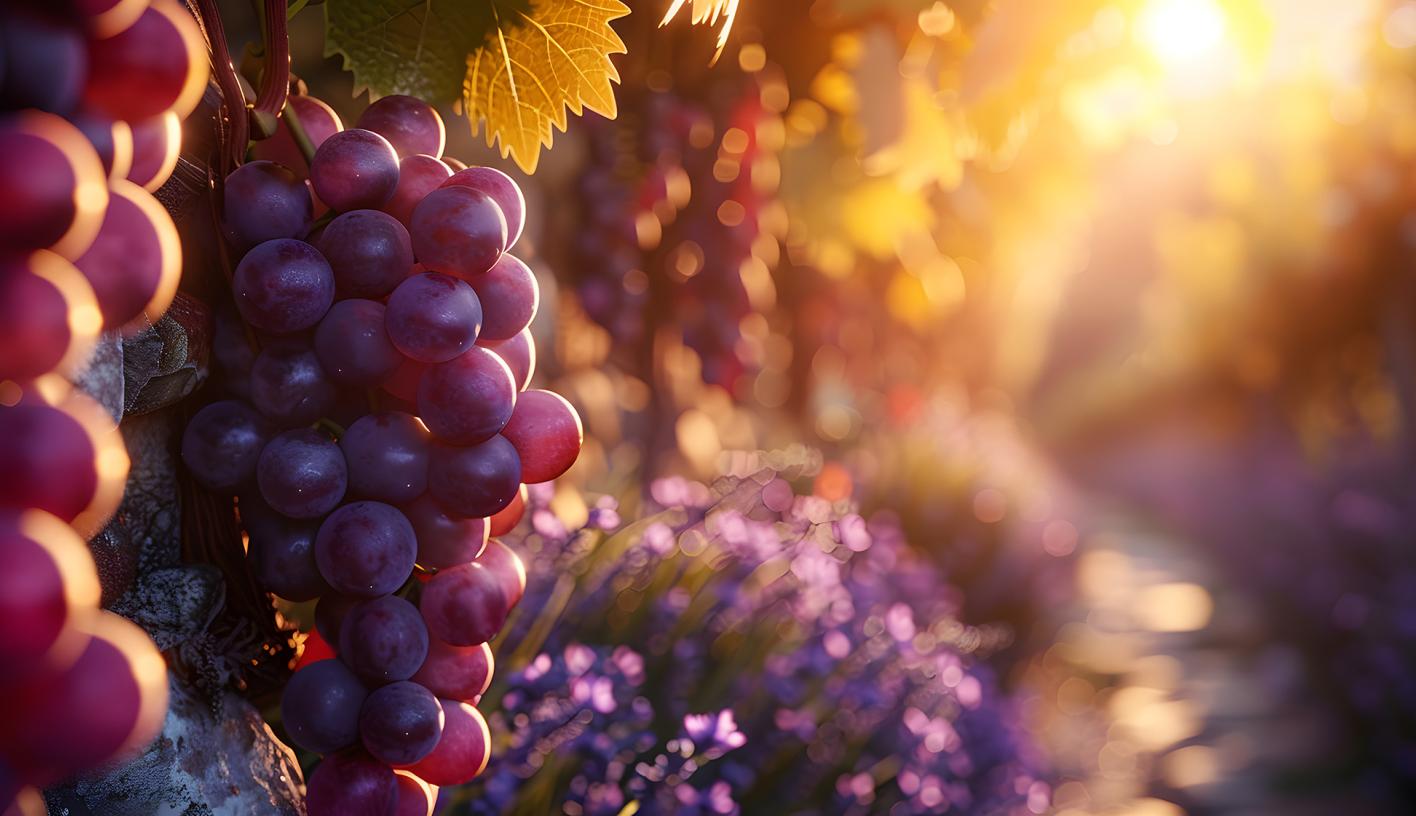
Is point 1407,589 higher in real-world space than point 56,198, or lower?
higher

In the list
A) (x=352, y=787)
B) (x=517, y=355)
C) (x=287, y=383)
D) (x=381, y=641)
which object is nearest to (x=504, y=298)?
(x=517, y=355)

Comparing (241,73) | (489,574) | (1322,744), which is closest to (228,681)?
(489,574)

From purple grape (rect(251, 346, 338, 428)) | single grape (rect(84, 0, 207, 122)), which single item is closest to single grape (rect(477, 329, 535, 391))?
purple grape (rect(251, 346, 338, 428))

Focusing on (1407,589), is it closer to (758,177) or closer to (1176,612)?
(1176,612)

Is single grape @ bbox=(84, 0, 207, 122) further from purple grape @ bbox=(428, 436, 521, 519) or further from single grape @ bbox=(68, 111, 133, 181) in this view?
purple grape @ bbox=(428, 436, 521, 519)

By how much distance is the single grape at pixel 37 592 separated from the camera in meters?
0.32

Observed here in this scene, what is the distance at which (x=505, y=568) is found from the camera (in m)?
0.81

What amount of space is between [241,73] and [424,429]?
1.19ft

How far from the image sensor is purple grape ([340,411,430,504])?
699 millimetres

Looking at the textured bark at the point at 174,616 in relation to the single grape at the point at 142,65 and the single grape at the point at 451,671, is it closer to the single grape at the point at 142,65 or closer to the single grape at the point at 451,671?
the single grape at the point at 451,671

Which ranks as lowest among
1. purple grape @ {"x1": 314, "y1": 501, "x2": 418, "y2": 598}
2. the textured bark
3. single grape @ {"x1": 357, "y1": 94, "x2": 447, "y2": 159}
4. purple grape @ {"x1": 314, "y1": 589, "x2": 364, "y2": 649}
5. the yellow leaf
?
the textured bark

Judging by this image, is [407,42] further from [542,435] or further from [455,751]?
[455,751]

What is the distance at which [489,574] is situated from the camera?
769mm

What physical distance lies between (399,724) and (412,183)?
0.41 metres
